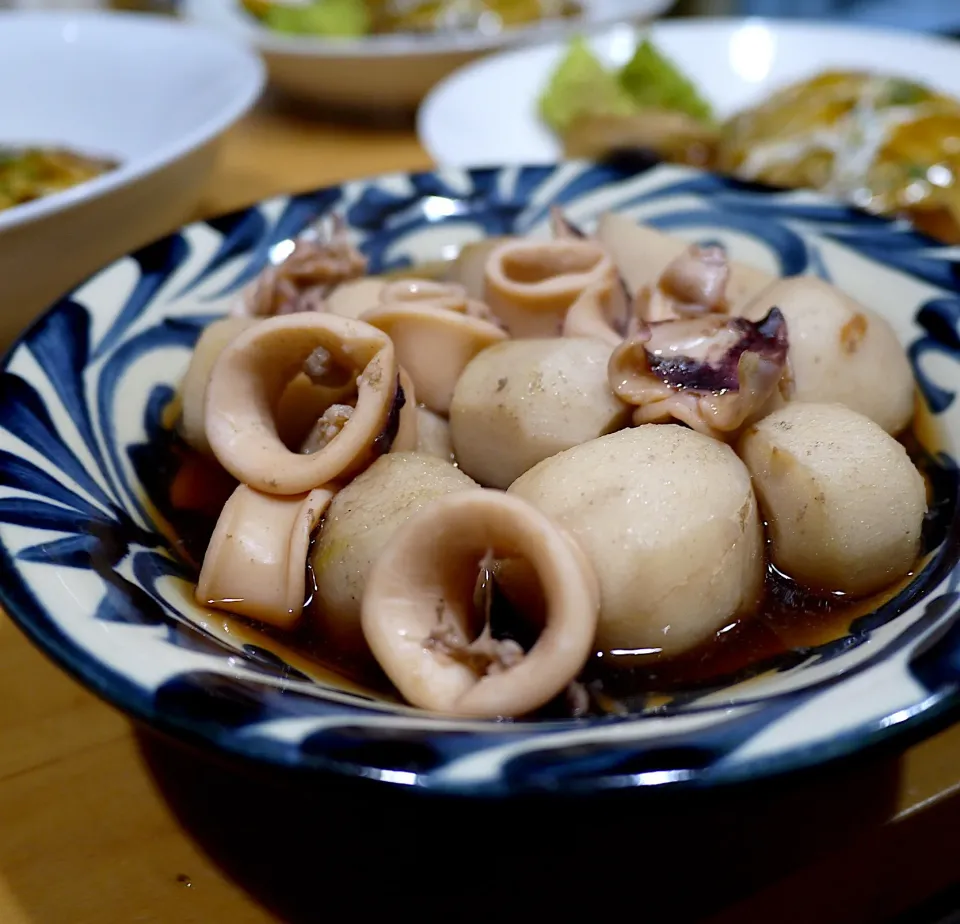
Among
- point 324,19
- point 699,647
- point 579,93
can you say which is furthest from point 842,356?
point 324,19

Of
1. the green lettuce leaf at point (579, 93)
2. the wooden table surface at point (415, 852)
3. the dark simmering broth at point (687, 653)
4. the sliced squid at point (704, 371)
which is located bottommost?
the wooden table surface at point (415, 852)

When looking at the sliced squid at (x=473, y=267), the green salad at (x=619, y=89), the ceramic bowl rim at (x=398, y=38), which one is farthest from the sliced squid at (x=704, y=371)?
the ceramic bowl rim at (x=398, y=38)

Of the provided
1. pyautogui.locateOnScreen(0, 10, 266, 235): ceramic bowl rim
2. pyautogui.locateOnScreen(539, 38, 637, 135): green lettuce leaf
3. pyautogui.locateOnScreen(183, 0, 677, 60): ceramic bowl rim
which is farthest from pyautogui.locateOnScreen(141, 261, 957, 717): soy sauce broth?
pyautogui.locateOnScreen(183, 0, 677, 60): ceramic bowl rim

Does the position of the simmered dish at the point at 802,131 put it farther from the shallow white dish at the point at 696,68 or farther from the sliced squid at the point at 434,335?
the sliced squid at the point at 434,335

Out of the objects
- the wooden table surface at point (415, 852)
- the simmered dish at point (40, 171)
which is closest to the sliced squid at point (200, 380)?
the wooden table surface at point (415, 852)

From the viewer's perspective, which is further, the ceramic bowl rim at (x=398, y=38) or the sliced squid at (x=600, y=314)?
the ceramic bowl rim at (x=398, y=38)

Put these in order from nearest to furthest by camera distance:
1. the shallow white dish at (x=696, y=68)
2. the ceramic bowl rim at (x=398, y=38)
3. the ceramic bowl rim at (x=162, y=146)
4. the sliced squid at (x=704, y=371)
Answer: the sliced squid at (x=704, y=371) → the ceramic bowl rim at (x=162, y=146) → the shallow white dish at (x=696, y=68) → the ceramic bowl rim at (x=398, y=38)

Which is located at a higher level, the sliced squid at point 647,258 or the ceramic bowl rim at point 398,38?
the sliced squid at point 647,258

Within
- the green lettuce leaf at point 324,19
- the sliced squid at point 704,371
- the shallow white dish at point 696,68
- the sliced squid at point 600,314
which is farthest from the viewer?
the green lettuce leaf at point 324,19
